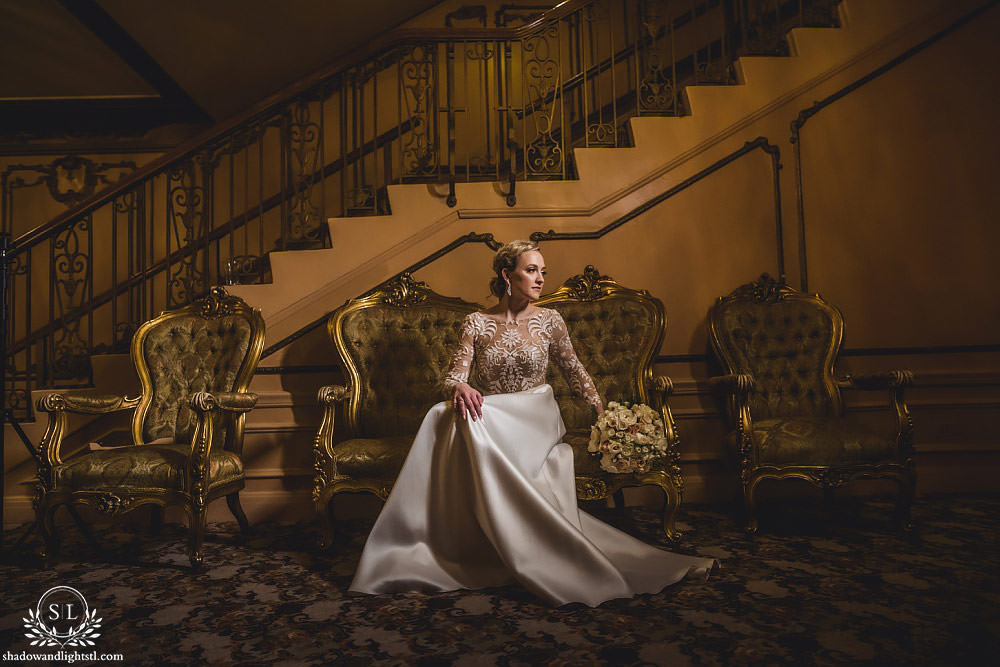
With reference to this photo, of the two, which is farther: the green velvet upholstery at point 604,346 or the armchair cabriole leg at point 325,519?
the green velvet upholstery at point 604,346

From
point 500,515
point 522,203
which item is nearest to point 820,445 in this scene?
point 500,515

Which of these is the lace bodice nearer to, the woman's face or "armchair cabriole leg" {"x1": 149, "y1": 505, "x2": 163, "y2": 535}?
the woman's face

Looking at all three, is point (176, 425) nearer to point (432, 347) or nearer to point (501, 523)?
point (432, 347)

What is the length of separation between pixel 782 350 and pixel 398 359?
7.56 feet

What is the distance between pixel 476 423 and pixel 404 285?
1.48 metres

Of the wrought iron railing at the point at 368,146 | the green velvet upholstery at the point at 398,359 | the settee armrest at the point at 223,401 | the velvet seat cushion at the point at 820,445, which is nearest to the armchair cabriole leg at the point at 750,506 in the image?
the velvet seat cushion at the point at 820,445

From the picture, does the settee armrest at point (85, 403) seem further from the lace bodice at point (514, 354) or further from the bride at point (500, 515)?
the lace bodice at point (514, 354)

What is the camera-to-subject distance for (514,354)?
3.00 metres

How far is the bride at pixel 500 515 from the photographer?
7.89 ft

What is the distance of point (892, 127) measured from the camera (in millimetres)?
4305

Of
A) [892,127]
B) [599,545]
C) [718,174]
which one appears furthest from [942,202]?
[599,545]

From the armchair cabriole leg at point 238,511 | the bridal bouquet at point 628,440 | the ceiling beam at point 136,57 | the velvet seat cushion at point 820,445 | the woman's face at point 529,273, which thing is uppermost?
the ceiling beam at point 136,57

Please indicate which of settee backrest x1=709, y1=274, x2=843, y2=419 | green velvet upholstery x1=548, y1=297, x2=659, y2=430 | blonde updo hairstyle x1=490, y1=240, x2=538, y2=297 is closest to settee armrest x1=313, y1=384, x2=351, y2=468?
blonde updo hairstyle x1=490, y1=240, x2=538, y2=297

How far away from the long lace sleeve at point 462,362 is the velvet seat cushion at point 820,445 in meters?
1.54
